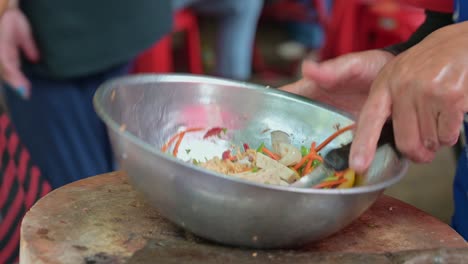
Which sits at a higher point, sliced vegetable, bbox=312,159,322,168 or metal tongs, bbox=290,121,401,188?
metal tongs, bbox=290,121,401,188

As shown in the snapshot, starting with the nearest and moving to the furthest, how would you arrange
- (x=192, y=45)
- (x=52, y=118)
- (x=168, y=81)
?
(x=168, y=81) → (x=52, y=118) → (x=192, y=45)

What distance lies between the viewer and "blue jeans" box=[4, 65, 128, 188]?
1715 mm

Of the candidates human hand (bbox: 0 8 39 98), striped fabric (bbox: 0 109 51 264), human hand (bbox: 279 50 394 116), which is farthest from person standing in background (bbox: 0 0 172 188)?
human hand (bbox: 279 50 394 116)

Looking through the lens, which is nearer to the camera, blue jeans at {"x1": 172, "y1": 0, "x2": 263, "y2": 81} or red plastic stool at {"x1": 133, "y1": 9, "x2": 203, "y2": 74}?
red plastic stool at {"x1": 133, "y1": 9, "x2": 203, "y2": 74}

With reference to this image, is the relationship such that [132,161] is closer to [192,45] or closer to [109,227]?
[109,227]

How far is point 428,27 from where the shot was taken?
1.12 metres

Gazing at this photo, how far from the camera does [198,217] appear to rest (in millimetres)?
742

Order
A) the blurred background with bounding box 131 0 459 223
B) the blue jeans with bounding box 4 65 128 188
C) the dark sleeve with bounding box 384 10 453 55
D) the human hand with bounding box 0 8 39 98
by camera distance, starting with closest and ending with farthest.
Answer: the dark sleeve with bounding box 384 10 453 55 → the human hand with bounding box 0 8 39 98 → the blue jeans with bounding box 4 65 128 188 → the blurred background with bounding box 131 0 459 223

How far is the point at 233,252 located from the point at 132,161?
0.17 metres

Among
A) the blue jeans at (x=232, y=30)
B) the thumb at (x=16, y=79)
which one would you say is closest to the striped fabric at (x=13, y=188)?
the thumb at (x=16, y=79)

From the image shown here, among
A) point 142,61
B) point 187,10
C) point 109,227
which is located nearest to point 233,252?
point 109,227

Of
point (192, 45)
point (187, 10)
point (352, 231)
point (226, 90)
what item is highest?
point (226, 90)

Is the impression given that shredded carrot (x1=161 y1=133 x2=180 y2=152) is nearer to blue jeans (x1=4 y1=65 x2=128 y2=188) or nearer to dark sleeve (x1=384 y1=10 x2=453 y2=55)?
dark sleeve (x1=384 y1=10 x2=453 y2=55)

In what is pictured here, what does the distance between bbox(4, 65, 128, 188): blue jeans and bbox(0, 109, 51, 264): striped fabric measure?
0.22 metres
